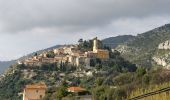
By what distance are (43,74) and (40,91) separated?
39312mm

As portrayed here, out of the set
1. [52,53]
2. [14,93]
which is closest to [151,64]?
[52,53]

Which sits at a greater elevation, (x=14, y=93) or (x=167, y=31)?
(x=167, y=31)

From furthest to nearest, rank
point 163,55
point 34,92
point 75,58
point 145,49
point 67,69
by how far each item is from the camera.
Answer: point 145,49, point 163,55, point 75,58, point 67,69, point 34,92

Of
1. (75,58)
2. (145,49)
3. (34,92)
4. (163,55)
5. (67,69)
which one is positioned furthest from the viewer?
(145,49)

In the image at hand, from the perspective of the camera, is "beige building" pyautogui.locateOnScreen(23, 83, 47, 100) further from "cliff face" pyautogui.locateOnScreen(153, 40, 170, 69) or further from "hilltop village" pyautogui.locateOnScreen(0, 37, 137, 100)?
"cliff face" pyautogui.locateOnScreen(153, 40, 170, 69)

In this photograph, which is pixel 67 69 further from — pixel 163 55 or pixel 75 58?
pixel 163 55

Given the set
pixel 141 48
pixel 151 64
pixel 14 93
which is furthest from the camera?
pixel 141 48

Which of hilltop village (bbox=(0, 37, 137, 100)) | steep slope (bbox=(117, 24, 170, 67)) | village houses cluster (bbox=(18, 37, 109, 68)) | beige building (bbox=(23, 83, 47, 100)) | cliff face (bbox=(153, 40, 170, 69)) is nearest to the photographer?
beige building (bbox=(23, 83, 47, 100))

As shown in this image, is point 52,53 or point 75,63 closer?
point 75,63

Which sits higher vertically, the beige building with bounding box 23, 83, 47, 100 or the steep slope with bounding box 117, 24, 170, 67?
the steep slope with bounding box 117, 24, 170, 67

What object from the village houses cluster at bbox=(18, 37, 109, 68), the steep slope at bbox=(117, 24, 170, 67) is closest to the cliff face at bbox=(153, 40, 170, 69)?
the steep slope at bbox=(117, 24, 170, 67)

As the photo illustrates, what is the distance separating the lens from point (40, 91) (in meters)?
90.9

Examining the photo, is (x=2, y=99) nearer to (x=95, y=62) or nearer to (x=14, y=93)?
(x=14, y=93)

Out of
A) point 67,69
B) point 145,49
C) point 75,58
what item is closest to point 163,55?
point 145,49
